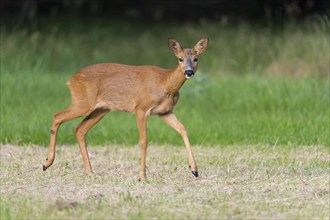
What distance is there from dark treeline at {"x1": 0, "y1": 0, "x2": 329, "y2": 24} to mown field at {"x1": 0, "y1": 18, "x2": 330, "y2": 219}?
2.01 meters

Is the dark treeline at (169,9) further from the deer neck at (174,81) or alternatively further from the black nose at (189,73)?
the black nose at (189,73)

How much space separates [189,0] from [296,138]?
60.3 ft

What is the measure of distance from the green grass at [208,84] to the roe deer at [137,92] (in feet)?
8.26

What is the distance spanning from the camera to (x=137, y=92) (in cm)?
1048

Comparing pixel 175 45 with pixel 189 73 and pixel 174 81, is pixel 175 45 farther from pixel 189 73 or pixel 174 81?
pixel 189 73

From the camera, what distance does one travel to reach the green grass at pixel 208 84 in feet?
44.4

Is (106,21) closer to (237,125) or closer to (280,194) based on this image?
(237,125)

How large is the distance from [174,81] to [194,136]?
10.3 ft

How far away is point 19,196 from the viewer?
9.07 meters

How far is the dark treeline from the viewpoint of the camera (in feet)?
85.4

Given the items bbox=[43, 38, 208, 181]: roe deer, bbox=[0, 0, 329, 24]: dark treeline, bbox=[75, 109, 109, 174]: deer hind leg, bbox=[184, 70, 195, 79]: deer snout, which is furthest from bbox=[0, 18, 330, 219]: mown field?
bbox=[0, 0, 329, 24]: dark treeline

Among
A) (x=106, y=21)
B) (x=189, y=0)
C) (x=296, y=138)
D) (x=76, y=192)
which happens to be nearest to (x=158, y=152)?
(x=296, y=138)

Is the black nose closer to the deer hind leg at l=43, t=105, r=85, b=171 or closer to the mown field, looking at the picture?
the mown field

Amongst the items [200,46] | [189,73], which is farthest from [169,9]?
[189,73]
